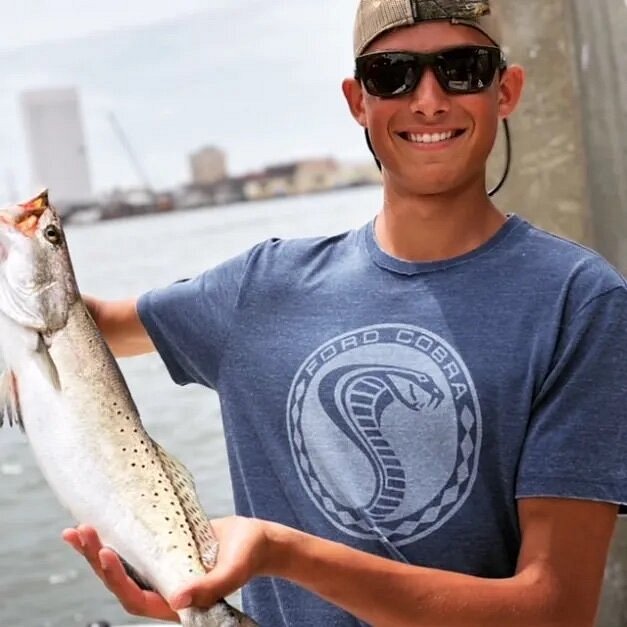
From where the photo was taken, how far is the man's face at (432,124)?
3.82 feet

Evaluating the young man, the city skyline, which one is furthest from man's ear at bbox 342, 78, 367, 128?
the city skyline

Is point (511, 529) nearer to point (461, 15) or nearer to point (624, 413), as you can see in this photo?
point (624, 413)

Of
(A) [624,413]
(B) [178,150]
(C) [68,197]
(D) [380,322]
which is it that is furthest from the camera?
(B) [178,150]

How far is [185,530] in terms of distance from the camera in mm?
1100

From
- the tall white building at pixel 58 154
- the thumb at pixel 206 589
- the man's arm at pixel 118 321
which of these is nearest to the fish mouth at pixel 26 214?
the man's arm at pixel 118 321

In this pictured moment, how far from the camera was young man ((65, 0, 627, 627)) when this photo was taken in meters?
1.05

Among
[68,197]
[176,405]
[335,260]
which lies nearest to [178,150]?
[68,197]

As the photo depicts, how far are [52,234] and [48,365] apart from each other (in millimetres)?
171

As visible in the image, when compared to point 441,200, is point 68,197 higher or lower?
lower

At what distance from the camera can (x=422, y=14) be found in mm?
1157

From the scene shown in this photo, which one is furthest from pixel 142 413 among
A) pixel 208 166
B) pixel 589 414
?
pixel 589 414

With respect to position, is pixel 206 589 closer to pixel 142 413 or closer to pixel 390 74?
pixel 390 74

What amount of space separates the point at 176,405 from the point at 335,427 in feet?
9.94

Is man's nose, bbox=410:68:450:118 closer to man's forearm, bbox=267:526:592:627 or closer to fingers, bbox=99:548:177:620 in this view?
man's forearm, bbox=267:526:592:627
